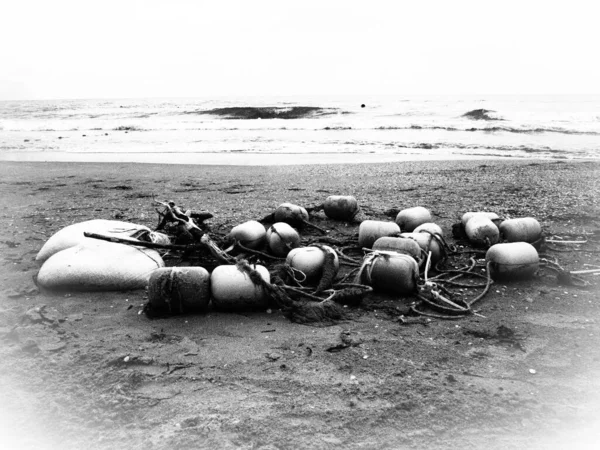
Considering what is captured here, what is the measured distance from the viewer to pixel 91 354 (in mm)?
3025

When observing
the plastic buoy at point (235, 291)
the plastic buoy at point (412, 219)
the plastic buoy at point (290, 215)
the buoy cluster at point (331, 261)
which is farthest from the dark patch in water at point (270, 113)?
the plastic buoy at point (235, 291)

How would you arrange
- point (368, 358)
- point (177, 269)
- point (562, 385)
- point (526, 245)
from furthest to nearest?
point (526, 245), point (177, 269), point (368, 358), point (562, 385)

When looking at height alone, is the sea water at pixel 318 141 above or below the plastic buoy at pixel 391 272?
above

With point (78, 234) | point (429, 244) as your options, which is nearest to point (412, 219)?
point (429, 244)

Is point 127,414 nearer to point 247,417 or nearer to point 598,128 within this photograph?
point 247,417

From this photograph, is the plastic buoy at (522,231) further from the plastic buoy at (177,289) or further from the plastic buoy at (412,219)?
the plastic buoy at (177,289)

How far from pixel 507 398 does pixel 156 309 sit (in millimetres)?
2387

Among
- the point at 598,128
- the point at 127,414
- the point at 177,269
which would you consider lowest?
the point at 127,414

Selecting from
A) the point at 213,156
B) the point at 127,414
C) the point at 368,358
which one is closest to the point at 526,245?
the point at 368,358

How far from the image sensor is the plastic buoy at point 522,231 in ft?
15.5

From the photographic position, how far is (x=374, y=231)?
4723mm

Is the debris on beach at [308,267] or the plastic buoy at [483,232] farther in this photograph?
the plastic buoy at [483,232]

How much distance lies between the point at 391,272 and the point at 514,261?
1.14 m

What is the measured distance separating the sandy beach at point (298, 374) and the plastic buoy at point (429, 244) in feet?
2.03
